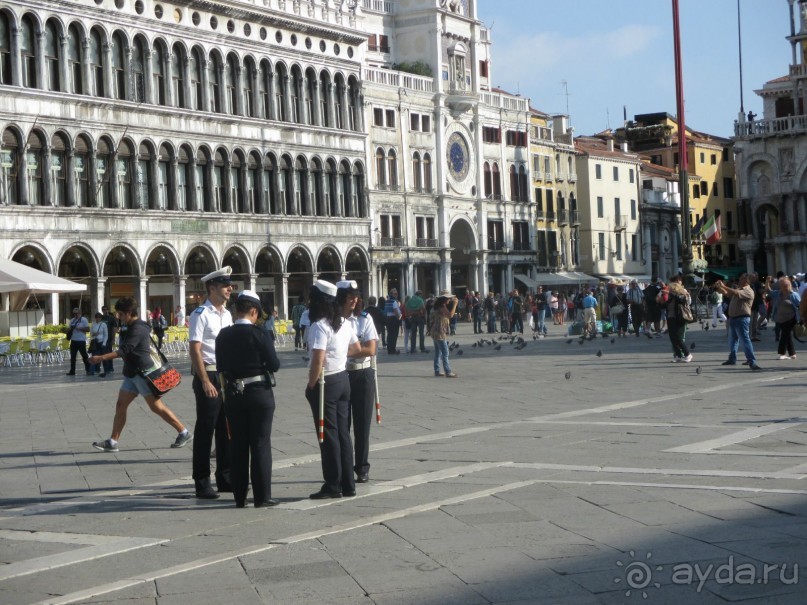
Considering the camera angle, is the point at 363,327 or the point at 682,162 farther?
the point at 682,162

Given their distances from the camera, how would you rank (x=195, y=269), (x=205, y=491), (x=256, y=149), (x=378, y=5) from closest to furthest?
(x=205, y=491)
(x=195, y=269)
(x=256, y=149)
(x=378, y=5)

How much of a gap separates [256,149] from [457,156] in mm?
17343

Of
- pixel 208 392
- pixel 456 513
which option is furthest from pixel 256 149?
pixel 456 513

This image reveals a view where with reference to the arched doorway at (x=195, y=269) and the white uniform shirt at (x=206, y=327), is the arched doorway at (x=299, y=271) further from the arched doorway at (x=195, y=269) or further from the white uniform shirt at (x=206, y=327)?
the white uniform shirt at (x=206, y=327)

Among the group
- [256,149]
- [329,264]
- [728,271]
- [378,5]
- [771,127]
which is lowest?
→ [728,271]

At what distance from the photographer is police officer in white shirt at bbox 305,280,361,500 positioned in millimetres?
9953

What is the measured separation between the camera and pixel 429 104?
6950cm

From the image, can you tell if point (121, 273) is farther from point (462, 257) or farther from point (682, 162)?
point (462, 257)

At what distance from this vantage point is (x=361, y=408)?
10.8 metres

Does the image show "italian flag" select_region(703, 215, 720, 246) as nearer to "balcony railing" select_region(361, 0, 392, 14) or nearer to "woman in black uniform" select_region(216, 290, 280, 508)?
"balcony railing" select_region(361, 0, 392, 14)

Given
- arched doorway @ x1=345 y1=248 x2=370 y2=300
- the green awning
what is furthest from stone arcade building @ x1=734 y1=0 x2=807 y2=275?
arched doorway @ x1=345 y1=248 x2=370 y2=300

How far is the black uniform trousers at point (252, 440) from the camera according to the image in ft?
31.8

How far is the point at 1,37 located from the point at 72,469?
118 feet

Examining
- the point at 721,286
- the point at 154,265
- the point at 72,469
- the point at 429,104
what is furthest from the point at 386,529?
the point at 429,104
